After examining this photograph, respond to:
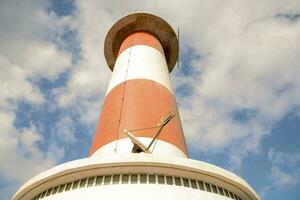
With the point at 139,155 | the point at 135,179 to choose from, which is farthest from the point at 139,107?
the point at 135,179

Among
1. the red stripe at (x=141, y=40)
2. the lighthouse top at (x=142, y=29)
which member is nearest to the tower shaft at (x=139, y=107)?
the red stripe at (x=141, y=40)

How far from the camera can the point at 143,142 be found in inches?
319

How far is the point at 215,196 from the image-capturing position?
20.5ft

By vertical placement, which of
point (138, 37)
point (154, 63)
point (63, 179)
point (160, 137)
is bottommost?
point (63, 179)

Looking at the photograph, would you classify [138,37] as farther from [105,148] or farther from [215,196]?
[215,196]

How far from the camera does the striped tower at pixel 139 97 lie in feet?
27.8

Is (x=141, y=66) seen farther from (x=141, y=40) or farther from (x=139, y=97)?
(x=141, y=40)

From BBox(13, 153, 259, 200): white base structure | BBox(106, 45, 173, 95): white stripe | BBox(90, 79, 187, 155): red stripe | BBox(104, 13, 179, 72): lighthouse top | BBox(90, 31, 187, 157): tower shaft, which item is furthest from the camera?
BBox(104, 13, 179, 72): lighthouse top

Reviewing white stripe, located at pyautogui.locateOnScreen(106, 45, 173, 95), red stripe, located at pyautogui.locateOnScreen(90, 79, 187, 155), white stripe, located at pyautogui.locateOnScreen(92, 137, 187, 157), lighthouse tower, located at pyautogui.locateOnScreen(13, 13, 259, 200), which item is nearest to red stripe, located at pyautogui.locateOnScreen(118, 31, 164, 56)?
lighthouse tower, located at pyautogui.locateOnScreen(13, 13, 259, 200)

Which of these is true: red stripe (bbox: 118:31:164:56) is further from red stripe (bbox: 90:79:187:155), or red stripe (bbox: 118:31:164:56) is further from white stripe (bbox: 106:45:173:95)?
red stripe (bbox: 90:79:187:155)

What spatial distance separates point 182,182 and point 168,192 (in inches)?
20.4

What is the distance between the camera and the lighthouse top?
1386 centimetres

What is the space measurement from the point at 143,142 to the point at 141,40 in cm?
624

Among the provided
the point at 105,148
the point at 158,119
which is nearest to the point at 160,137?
the point at 158,119
